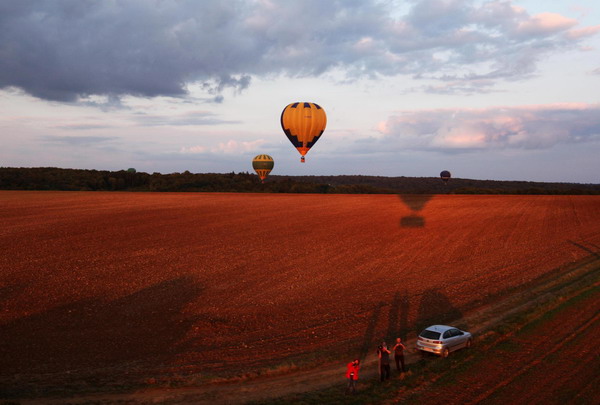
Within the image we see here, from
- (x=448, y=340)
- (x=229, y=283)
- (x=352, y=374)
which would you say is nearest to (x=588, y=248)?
(x=448, y=340)

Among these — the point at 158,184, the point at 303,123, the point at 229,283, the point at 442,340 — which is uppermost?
the point at 303,123

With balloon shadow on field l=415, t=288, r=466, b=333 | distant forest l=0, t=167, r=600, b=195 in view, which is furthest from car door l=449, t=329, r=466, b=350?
distant forest l=0, t=167, r=600, b=195

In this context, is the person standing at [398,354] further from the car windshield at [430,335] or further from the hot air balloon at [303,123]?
the hot air balloon at [303,123]

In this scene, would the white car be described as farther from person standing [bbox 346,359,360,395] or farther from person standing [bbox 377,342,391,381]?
person standing [bbox 346,359,360,395]

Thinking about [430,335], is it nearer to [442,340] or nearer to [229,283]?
[442,340]

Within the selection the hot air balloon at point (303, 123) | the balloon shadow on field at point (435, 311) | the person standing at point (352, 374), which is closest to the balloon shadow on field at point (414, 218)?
the hot air balloon at point (303, 123)

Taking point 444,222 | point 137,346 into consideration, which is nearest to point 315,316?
point 137,346

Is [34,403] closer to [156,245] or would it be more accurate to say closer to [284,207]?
[156,245]
